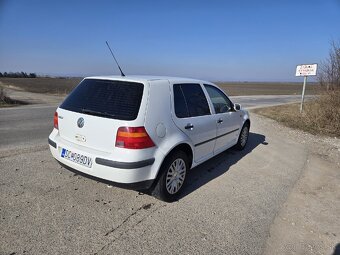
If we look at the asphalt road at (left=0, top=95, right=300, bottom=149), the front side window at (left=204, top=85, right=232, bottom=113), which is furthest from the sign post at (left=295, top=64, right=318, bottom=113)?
the asphalt road at (left=0, top=95, right=300, bottom=149)

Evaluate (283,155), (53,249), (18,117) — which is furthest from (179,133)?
(18,117)

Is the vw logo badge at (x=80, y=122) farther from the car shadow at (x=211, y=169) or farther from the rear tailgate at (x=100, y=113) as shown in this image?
the car shadow at (x=211, y=169)

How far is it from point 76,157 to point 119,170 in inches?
27.3

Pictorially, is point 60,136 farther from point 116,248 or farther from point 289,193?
point 289,193

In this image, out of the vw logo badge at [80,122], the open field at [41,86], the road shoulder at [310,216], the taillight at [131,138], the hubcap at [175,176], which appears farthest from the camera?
the open field at [41,86]

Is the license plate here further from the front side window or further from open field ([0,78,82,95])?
open field ([0,78,82,95])

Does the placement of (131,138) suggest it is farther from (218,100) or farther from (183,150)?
(218,100)

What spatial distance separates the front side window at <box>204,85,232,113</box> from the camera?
4.99 meters

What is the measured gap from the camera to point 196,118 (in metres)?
4.24

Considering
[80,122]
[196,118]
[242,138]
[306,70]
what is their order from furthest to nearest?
[306,70]
[242,138]
[196,118]
[80,122]

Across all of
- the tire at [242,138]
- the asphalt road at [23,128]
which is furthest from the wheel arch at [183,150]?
the asphalt road at [23,128]

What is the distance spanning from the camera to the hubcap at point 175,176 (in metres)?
3.79

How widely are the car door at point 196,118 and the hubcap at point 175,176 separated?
1.29 feet

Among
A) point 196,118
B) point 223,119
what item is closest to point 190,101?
point 196,118
